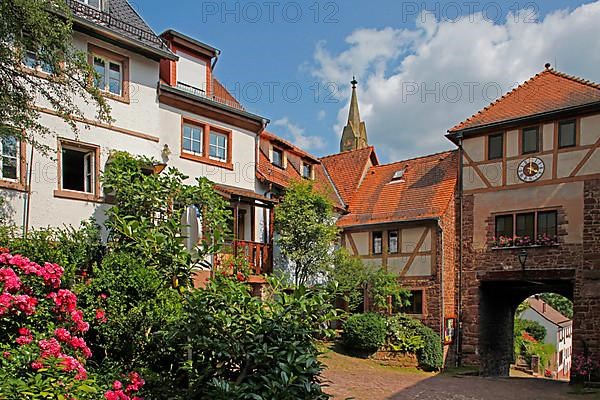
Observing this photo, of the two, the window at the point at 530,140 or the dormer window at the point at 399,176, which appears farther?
the dormer window at the point at 399,176

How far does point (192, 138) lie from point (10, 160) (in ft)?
15.2

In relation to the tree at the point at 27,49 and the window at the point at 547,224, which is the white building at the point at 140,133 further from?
the window at the point at 547,224

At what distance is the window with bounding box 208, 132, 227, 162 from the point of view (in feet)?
47.3

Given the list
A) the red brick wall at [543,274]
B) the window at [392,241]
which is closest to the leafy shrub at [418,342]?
the red brick wall at [543,274]

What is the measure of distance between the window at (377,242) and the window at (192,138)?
26.4ft

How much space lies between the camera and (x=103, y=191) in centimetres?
1159

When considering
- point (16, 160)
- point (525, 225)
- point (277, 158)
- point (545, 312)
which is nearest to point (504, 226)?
point (525, 225)

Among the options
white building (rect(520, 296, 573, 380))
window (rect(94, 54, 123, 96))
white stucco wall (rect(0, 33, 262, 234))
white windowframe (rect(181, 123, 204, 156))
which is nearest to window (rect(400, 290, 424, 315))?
white stucco wall (rect(0, 33, 262, 234))

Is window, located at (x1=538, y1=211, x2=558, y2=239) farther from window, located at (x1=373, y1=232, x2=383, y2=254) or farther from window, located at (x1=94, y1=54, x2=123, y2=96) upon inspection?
window, located at (x1=94, y1=54, x2=123, y2=96)

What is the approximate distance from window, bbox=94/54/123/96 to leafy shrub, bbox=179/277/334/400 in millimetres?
7423

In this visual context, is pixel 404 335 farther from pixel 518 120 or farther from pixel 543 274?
pixel 518 120

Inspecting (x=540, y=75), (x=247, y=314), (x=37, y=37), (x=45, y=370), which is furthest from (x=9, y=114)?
(x=540, y=75)

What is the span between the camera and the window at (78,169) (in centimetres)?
1140

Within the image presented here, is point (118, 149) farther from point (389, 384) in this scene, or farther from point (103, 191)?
point (389, 384)
